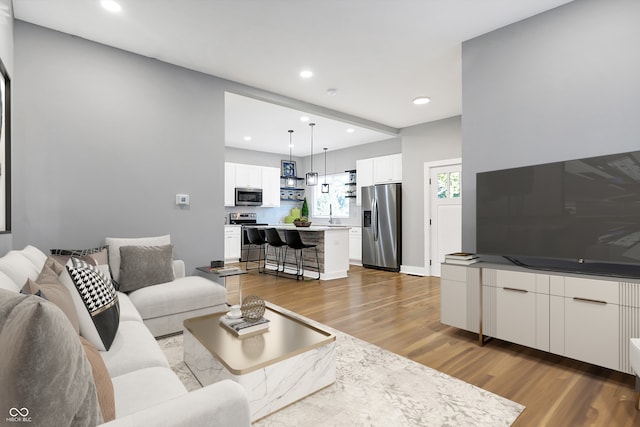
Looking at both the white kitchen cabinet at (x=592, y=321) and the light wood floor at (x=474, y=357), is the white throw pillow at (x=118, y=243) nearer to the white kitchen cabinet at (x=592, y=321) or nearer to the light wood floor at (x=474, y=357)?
the light wood floor at (x=474, y=357)

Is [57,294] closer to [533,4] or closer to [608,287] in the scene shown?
[608,287]

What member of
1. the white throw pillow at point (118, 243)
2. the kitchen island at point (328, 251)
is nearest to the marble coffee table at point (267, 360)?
the white throw pillow at point (118, 243)

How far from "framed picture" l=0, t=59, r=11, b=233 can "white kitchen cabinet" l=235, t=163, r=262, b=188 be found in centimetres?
521

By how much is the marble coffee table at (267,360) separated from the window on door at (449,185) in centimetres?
425

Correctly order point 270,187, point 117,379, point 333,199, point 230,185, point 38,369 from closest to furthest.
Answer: point 38,369 → point 117,379 → point 230,185 → point 270,187 → point 333,199

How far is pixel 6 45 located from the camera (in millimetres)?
2389

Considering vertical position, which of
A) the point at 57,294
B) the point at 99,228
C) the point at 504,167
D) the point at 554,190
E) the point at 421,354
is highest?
the point at 504,167

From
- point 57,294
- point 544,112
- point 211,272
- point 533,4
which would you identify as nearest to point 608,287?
point 544,112

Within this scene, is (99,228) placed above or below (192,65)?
below

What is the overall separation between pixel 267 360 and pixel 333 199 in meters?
6.95

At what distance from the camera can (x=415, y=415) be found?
176cm

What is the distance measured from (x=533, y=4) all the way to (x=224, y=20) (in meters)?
2.57

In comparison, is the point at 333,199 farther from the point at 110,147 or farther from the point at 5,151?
the point at 5,151

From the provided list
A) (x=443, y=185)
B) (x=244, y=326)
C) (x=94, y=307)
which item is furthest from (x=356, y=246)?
(x=94, y=307)
